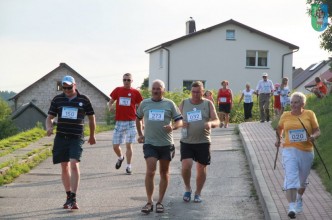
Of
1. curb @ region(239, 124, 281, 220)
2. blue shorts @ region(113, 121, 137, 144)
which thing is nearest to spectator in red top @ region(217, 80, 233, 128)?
curb @ region(239, 124, 281, 220)

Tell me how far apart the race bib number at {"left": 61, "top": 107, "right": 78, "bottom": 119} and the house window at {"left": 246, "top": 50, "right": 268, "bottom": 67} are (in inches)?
1700

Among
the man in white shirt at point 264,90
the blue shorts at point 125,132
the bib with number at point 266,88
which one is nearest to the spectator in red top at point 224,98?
the man in white shirt at point 264,90

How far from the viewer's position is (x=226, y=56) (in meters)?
50.9

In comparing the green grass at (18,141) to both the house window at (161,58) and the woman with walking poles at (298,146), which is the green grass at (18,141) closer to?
the woman with walking poles at (298,146)

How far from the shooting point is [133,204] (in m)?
9.41

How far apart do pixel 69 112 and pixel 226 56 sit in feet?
140

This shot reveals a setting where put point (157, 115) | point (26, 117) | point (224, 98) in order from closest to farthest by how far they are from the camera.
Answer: point (157, 115)
point (224, 98)
point (26, 117)

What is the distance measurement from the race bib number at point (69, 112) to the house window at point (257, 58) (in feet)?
142

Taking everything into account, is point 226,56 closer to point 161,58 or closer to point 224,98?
point 161,58

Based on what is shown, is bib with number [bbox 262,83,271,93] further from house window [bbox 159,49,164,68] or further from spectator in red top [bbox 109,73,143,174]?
house window [bbox 159,49,164,68]

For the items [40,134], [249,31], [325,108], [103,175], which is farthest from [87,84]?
[103,175]

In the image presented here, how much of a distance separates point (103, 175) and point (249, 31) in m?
40.1

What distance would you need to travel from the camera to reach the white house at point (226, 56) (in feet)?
164

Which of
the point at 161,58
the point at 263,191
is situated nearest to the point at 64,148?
the point at 263,191
